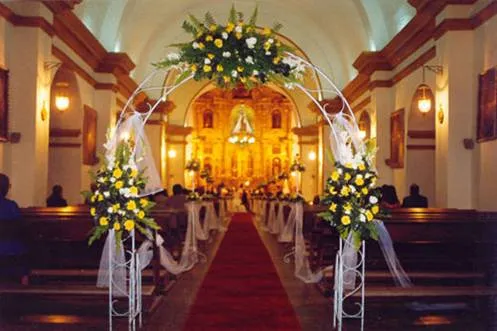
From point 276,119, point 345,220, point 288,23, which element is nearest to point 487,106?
point 345,220

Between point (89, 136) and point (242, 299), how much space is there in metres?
9.86

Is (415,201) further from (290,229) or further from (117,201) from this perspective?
(117,201)

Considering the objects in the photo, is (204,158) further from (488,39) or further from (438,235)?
(438,235)

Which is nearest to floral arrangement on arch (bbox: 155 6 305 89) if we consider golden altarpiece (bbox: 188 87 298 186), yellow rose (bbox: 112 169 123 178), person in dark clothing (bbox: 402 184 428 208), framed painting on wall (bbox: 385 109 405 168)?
yellow rose (bbox: 112 169 123 178)

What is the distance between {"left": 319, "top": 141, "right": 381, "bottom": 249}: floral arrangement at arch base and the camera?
6242 mm

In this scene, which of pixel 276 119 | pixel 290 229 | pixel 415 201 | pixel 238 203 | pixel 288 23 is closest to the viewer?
pixel 415 201

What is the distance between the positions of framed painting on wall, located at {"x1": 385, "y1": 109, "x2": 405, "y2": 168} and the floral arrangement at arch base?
411 inches

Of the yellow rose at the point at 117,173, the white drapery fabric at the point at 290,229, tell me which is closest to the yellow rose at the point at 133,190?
the yellow rose at the point at 117,173

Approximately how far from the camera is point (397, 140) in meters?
16.9

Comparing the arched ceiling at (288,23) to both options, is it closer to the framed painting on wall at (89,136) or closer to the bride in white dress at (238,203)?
the framed painting on wall at (89,136)

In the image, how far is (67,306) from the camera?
7543mm

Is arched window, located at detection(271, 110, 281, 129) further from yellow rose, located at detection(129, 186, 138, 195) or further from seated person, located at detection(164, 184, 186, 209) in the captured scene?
yellow rose, located at detection(129, 186, 138, 195)

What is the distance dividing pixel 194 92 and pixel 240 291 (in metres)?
24.4

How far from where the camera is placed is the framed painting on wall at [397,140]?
16531mm
